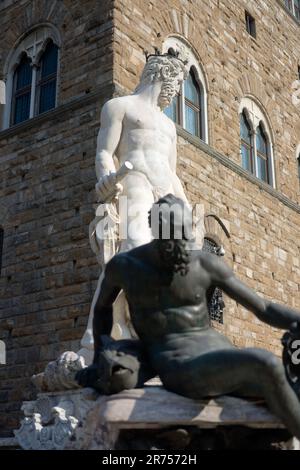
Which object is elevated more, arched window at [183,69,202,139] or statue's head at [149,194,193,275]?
arched window at [183,69,202,139]

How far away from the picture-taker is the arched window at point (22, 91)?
10562mm

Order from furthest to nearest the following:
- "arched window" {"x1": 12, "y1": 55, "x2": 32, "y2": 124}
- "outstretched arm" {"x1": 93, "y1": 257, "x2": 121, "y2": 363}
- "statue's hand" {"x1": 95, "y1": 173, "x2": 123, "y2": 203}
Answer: "arched window" {"x1": 12, "y1": 55, "x2": 32, "y2": 124}, "statue's hand" {"x1": 95, "y1": 173, "x2": 123, "y2": 203}, "outstretched arm" {"x1": 93, "y1": 257, "x2": 121, "y2": 363}

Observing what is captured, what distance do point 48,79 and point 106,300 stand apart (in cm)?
810

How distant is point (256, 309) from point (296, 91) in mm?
12879

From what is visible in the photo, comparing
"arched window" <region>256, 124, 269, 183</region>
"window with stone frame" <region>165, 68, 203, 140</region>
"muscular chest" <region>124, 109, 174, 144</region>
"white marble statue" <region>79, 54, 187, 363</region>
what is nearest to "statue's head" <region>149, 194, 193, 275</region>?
"white marble statue" <region>79, 54, 187, 363</region>

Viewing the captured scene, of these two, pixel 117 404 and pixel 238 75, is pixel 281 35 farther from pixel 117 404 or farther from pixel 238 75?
pixel 117 404

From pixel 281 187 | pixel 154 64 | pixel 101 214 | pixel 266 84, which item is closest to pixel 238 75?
pixel 266 84

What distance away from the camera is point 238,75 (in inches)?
491

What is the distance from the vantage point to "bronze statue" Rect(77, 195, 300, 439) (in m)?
2.38

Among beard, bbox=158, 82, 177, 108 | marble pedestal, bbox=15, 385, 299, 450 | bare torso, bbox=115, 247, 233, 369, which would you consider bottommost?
marble pedestal, bbox=15, 385, 299, 450

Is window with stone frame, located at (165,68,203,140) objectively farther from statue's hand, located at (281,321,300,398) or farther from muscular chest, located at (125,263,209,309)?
statue's hand, located at (281,321,300,398)

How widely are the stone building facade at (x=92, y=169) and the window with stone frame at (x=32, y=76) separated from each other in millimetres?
90

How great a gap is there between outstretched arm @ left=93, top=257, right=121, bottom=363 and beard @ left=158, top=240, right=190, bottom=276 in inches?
11.2

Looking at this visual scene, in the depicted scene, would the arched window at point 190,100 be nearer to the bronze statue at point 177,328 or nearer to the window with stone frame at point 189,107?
the window with stone frame at point 189,107
